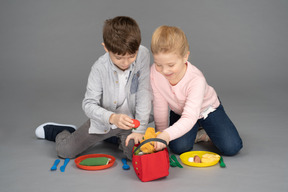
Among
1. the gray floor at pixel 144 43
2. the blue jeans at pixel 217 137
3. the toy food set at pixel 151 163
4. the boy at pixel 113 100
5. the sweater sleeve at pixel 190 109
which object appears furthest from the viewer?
the gray floor at pixel 144 43

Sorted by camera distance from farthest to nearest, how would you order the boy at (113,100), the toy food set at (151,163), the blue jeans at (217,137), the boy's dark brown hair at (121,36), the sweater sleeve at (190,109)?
the blue jeans at (217,137) → the boy at (113,100) → the sweater sleeve at (190,109) → the boy's dark brown hair at (121,36) → the toy food set at (151,163)

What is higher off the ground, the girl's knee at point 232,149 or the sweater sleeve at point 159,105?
the sweater sleeve at point 159,105

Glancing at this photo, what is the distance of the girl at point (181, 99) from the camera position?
103 inches

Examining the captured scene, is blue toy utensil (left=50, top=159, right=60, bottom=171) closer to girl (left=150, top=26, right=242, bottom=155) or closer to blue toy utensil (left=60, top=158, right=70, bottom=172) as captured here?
blue toy utensil (left=60, top=158, right=70, bottom=172)

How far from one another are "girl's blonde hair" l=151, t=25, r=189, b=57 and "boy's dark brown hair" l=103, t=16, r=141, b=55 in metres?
0.12

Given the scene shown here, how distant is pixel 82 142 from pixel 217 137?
0.99 m

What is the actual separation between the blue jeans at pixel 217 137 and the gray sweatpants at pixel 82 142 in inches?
14.1

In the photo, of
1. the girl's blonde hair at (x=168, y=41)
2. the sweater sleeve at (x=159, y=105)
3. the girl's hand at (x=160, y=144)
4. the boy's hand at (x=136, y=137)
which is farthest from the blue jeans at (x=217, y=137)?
the girl's blonde hair at (x=168, y=41)

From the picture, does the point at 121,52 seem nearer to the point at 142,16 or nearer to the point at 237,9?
the point at 142,16

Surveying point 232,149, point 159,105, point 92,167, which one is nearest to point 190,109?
point 159,105

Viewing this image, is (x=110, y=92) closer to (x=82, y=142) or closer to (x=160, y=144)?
(x=82, y=142)

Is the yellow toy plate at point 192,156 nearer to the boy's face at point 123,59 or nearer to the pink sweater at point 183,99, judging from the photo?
the pink sweater at point 183,99

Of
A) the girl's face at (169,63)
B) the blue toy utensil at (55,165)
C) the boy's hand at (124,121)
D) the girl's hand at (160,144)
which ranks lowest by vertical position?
the blue toy utensil at (55,165)

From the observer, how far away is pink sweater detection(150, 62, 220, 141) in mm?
2725
